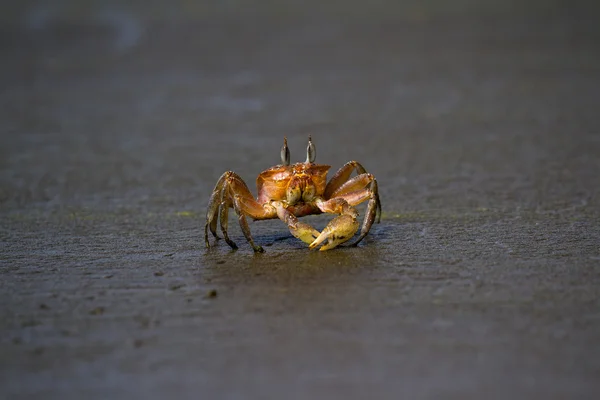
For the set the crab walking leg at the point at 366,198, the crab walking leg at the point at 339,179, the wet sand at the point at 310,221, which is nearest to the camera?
the wet sand at the point at 310,221

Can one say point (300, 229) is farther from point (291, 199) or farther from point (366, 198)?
point (366, 198)

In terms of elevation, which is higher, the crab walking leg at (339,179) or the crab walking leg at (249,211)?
the crab walking leg at (339,179)

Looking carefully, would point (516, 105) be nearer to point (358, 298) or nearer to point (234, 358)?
point (358, 298)

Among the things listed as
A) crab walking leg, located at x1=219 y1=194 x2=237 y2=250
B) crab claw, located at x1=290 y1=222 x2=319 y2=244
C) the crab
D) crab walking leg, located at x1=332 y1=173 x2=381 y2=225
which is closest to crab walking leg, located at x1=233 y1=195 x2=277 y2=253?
the crab

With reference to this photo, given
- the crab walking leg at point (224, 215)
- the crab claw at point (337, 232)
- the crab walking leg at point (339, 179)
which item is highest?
the crab walking leg at point (339, 179)

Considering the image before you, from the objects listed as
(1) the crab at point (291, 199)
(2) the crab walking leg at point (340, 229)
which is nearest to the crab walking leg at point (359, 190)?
(1) the crab at point (291, 199)

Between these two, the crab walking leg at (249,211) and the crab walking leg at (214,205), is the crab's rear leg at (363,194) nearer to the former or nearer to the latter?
the crab walking leg at (249,211)

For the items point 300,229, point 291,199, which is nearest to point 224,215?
point 291,199
